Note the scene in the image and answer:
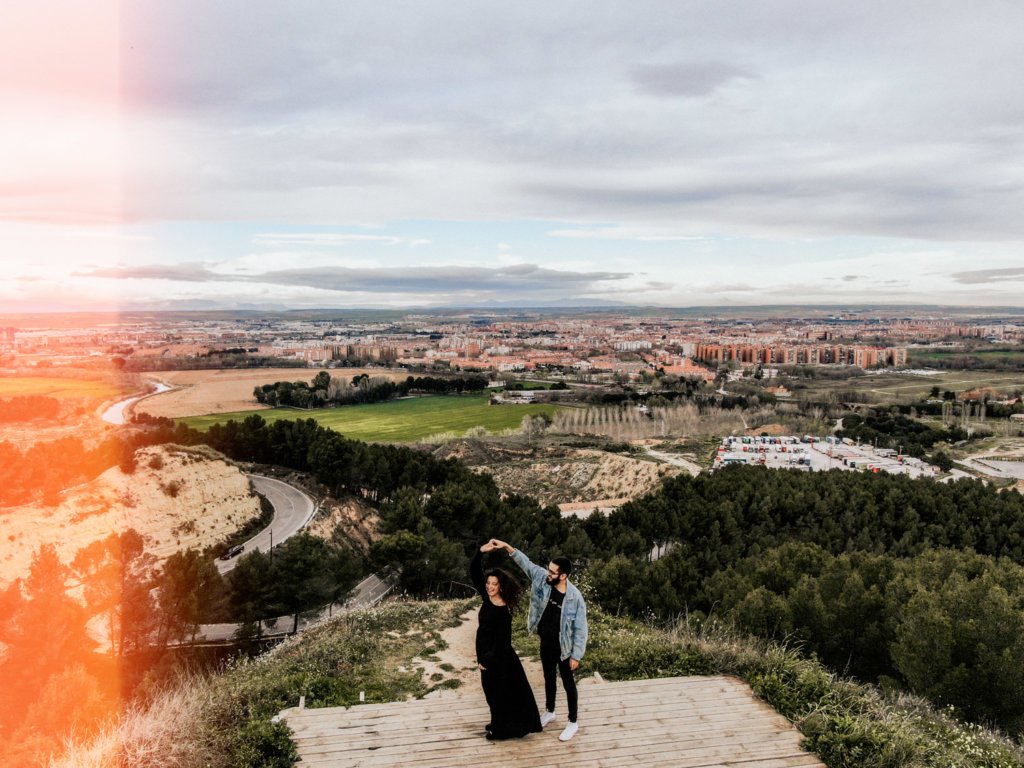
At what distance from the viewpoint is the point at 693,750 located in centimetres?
591

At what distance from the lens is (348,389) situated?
247 feet

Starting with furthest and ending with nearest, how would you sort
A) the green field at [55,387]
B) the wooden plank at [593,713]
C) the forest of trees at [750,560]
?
the green field at [55,387]
the forest of trees at [750,560]
the wooden plank at [593,713]

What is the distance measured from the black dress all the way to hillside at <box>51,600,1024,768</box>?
178 cm

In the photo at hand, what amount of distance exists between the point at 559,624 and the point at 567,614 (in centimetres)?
12

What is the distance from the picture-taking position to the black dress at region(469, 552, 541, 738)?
5.91 meters

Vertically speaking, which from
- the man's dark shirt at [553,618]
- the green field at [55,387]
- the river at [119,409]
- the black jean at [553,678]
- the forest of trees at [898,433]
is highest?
the man's dark shirt at [553,618]

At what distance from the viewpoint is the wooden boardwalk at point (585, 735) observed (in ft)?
18.8

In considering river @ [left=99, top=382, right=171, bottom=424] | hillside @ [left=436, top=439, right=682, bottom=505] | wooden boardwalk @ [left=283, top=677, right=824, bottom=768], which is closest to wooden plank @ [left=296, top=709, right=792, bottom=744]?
wooden boardwalk @ [left=283, top=677, right=824, bottom=768]

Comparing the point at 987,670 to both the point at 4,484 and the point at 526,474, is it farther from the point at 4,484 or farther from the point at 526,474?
the point at 526,474

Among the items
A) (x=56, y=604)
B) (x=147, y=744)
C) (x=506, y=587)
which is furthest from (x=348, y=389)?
(x=506, y=587)

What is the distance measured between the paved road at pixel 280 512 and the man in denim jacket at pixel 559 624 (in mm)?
22834

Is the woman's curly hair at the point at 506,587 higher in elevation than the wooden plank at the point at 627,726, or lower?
higher

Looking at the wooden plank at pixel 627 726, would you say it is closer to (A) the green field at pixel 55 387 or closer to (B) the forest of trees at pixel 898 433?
(A) the green field at pixel 55 387

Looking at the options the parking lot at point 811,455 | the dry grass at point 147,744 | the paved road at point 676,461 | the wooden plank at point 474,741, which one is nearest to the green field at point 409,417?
the paved road at point 676,461
